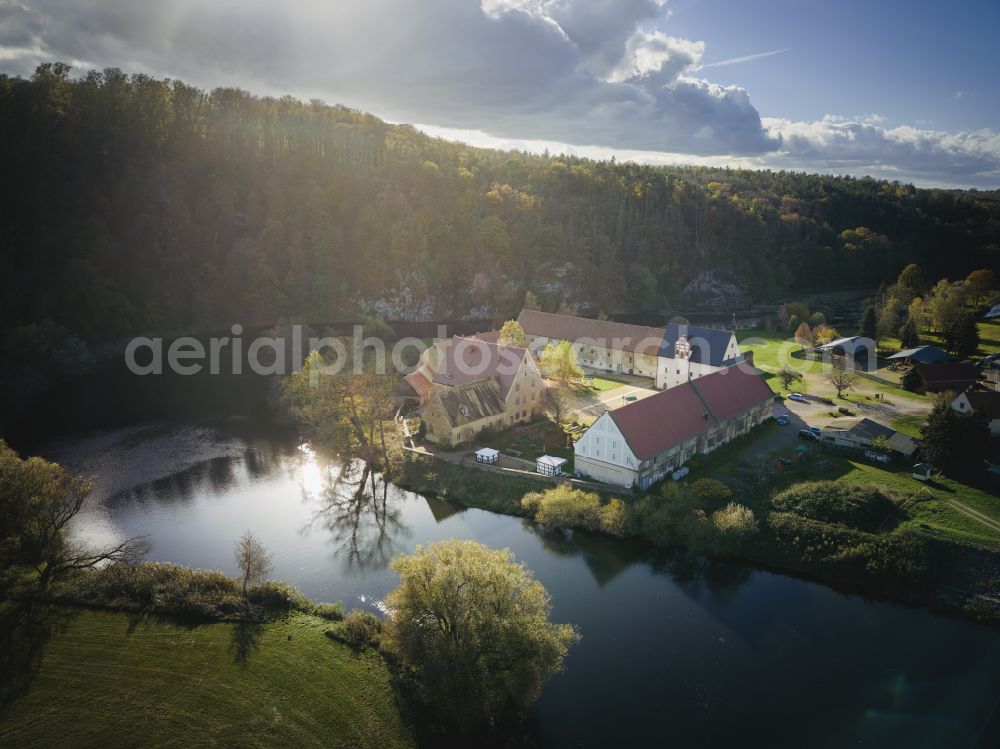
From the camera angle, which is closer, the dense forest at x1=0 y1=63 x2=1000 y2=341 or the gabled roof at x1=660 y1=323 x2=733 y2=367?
the gabled roof at x1=660 y1=323 x2=733 y2=367

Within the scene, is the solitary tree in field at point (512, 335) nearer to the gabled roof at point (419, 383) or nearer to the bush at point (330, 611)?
the gabled roof at point (419, 383)

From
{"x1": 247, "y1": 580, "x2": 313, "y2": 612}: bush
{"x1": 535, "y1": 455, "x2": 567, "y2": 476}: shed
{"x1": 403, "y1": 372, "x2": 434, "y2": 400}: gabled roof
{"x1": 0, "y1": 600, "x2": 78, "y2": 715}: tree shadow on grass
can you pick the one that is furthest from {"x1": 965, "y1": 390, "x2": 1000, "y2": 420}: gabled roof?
{"x1": 0, "y1": 600, "x2": 78, "y2": 715}: tree shadow on grass

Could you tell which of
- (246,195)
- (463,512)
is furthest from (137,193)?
(463,512)

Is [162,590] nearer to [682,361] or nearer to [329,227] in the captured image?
[682,361]

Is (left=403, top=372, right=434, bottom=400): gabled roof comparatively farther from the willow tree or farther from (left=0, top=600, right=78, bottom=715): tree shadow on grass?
(left=0, top=600, right=78, bottom=715): tree shadow on grass

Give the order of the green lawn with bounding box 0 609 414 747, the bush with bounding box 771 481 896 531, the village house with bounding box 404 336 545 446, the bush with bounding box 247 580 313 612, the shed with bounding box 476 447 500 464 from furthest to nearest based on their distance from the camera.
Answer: the village house with bounding box 404 336 545 446
the shed with bounding box 476 447 500 464
the bush with bounding box 771 481 896 531
the bush with bounding box 247 580 313 612
the green lawn with bounding box 0 609 414 747

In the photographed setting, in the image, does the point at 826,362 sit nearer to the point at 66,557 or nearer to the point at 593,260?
the point at 593,260

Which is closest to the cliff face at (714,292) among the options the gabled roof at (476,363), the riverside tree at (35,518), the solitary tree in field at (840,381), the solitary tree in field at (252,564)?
the solitary tree in field at (840,381)
